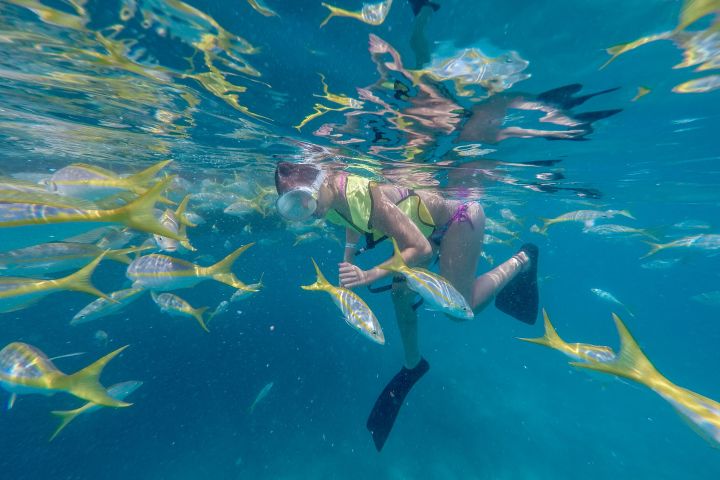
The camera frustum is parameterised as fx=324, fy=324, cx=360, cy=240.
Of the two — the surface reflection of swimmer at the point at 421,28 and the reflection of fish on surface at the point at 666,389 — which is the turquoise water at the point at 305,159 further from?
the reflection of fish on surface at the point at 666,389

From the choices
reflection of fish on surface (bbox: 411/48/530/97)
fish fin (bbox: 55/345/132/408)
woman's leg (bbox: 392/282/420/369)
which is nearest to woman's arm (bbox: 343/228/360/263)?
woman's leg (bbox: 392/282/420/369)

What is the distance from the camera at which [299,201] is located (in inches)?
190

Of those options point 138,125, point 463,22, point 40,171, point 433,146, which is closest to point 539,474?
point 433,146

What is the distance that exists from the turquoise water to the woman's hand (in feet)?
12.6

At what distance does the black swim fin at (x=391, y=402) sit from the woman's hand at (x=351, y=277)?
13.6 feet

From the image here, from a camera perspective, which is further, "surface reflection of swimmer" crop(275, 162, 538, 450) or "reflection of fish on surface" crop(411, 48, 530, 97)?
"reflection of fish on surface" crop(411, 48, 530, 97)

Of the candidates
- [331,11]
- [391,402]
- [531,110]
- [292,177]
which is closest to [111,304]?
[292,177]

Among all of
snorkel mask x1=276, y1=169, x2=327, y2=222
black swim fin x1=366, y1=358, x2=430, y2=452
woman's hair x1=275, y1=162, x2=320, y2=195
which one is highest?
woman's hair x1=275, y1=162, x2=320, y2=195

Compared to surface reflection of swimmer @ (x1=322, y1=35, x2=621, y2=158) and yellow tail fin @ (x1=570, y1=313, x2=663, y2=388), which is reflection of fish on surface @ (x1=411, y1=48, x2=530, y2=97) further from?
yellow tail fin @ (x1=570, y1=313, x2=663, y2=388)

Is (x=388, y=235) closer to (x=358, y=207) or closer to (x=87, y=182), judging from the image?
(x=358, y=207)

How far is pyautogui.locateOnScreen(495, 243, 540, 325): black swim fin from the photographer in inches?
310

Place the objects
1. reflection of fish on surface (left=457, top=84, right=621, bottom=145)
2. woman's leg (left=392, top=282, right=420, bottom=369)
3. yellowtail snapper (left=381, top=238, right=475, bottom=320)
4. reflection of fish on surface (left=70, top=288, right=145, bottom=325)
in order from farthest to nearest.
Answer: reflection of fish on surface (left=457, top=84, right=621, bottom=145)
woman's leg (left=392, top=282, right=420, bottom=369)
reflection of fish on surface (left=70, top=288, right=145, bottom=325)
yellowtail snapper (left=381, top=238, right=475, bottom=320)

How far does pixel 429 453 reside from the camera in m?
12.5

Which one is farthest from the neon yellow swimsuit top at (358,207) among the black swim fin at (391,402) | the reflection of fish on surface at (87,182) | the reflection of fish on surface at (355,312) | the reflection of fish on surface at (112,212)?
the black swim fin at (391,402)
